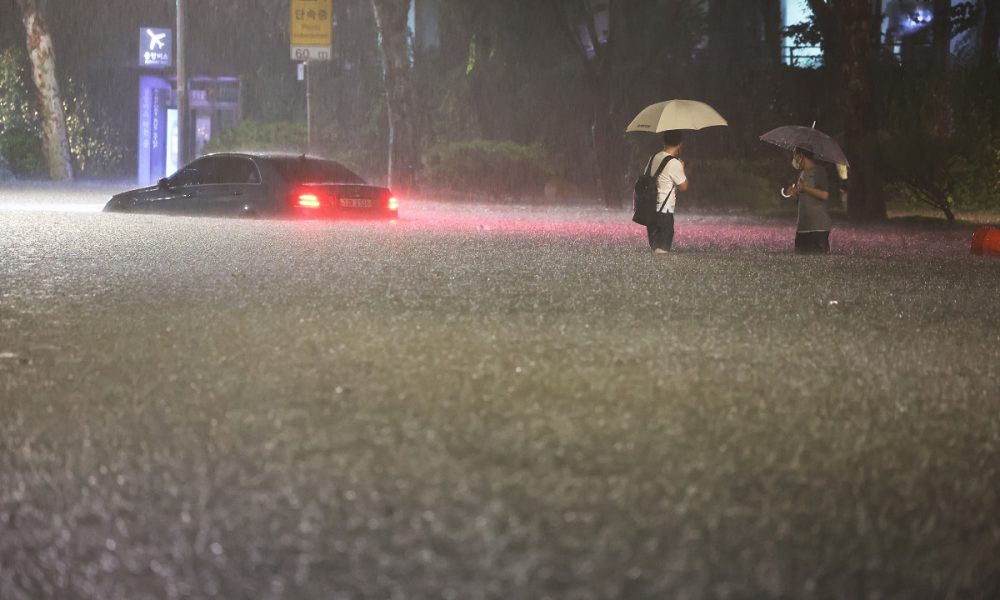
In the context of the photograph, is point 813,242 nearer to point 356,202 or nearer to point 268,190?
point 356,202

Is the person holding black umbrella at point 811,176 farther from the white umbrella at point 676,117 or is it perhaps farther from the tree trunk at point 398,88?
the tree trunk at point 398,88

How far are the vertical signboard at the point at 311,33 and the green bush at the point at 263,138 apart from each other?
17.6 meters

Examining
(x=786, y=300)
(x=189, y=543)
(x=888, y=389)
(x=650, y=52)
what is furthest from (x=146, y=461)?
(x=650, y=52)

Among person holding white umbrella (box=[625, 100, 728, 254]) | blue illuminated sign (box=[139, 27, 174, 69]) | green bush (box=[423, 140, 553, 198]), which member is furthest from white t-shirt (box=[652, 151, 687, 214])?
blue illuminated sign (box=[139, 27, 174, 69])

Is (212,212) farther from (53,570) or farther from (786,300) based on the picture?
(53,570)

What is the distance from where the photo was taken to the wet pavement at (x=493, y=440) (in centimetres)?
440

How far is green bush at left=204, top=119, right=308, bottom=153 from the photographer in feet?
165

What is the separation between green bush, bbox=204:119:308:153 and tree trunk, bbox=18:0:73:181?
466cm

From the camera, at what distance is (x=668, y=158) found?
60.1 feet

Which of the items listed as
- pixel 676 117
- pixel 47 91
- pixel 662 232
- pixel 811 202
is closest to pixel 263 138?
pixel 47 91

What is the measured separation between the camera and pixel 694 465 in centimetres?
586

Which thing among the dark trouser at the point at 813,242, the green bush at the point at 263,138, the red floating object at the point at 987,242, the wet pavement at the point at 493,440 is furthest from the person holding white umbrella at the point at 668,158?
the green bush at the point at 263,138

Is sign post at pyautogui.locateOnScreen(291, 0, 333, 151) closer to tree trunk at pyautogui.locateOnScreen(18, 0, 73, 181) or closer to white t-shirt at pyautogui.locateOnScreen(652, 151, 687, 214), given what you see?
white t-shirt at pyautogui.locateOnScreen(652, 151, 687, 214)

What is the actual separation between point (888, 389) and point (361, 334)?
346 centimetres
